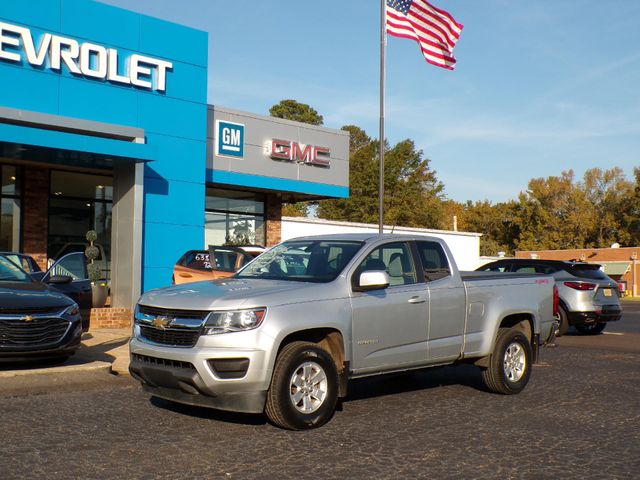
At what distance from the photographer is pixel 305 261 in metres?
7.62

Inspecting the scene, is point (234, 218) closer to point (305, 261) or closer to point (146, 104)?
point (146, 104)

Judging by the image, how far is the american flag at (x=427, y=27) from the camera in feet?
58.5

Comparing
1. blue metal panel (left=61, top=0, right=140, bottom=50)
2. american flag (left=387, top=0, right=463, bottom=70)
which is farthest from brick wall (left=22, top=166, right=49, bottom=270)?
american flag (left=387, top=0, right=463, bottom=70)

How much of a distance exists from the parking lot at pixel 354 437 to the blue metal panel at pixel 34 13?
33.1 feet

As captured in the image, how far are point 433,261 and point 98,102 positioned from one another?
11479 millimetres

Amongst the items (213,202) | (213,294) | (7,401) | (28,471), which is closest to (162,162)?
(213,202)

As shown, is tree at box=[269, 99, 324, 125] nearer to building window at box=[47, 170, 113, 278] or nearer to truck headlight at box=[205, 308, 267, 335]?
building window at box=[47, 170, 113, 278]

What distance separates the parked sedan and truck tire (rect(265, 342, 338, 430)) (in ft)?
29.9

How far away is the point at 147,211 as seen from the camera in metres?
18.1

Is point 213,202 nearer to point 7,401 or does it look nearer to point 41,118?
point 41,118

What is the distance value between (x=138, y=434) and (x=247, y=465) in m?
1.37

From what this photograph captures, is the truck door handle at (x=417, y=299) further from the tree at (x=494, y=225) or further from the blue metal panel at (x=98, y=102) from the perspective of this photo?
the tree at (x=494, y=225)

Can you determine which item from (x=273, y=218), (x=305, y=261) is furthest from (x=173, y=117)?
(x=305, y=261)

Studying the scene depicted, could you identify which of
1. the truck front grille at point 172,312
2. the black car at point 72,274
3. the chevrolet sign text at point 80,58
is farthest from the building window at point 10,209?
the truck front grille at point 172,312
